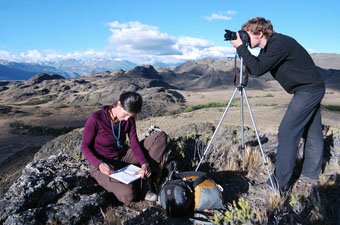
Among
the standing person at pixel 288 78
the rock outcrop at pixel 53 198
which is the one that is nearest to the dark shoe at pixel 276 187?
the standing person at pixel 288 78

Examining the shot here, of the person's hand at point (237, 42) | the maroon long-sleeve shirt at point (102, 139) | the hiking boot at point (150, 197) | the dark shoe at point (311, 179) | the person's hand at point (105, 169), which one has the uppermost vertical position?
the person's hand at point (237, 42)

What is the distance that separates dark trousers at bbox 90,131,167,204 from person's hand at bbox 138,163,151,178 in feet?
0.50

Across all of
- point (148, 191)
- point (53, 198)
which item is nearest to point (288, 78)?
point (148, 191)

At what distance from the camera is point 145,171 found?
4516 mm

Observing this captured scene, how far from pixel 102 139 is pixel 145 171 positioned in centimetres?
64

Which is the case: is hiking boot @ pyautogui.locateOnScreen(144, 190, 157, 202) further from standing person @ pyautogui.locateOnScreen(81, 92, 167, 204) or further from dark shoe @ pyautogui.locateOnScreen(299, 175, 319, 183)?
dark shoe @ pyautogui.locateOnScreen(299, 175, 319, 183)

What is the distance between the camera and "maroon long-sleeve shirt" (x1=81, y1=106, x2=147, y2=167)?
4.55m

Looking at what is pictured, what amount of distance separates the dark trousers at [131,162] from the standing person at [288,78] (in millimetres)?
1457

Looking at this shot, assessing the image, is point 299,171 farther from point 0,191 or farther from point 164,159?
point 0,191

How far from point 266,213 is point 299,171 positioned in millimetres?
1878

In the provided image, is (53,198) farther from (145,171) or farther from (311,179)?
(311,179)

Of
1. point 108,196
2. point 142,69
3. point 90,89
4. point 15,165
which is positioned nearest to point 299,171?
point 108,196

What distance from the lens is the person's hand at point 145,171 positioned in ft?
14.7

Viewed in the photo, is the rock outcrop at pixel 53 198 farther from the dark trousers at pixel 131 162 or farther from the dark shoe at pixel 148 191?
the dark shoe at pixel 148 191
